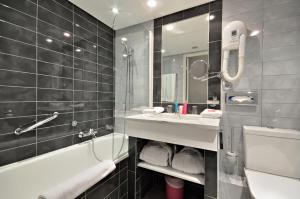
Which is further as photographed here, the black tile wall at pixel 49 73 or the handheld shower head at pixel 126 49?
the handheld shower head at pixel 126 49

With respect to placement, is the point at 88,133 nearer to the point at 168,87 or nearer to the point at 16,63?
the point at 16,63

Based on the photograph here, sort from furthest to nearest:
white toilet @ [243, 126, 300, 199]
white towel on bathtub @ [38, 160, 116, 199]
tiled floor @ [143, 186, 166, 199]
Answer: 1. tiled floor @ [143, 186, 166, 199]
2. white toilet @ [243, 126, 300, 199]
3. white towel on bathtub @ [38, 160, 116, 199]

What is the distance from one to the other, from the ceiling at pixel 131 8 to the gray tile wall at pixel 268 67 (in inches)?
21.6

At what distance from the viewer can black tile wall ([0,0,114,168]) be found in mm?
1169

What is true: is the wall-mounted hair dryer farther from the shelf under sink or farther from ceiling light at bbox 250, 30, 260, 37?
the shelf under sink

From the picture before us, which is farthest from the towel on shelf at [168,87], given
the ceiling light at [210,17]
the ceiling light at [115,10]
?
the ceiling light at [115,10]

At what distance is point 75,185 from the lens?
2.69 feet

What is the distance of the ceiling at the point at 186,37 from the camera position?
5.28 feet

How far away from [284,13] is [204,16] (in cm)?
75

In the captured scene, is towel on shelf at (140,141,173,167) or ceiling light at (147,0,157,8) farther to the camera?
ceiling light at (147,0,157,8)

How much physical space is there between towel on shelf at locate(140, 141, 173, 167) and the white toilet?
70 cm

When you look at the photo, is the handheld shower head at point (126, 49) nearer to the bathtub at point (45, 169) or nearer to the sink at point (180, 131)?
the sink at point (180, 131)

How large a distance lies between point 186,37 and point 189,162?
145 cm

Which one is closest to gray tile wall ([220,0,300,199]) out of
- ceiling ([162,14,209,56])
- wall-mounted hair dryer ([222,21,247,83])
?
wall-mounted hair dryer ([222,21,247,83])
